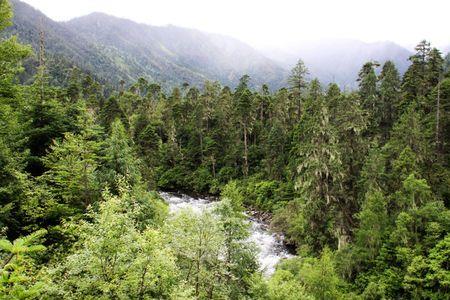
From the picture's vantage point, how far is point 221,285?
20.7m

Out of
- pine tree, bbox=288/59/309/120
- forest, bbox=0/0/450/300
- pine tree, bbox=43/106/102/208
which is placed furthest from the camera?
pine tree, bbox=288/59/309/120

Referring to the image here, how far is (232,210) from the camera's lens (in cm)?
2478

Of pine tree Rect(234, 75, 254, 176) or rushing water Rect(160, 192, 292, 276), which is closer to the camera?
rushing water Rect(160, 192, 292, 276)

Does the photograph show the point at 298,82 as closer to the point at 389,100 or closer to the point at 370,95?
the point at 370,95

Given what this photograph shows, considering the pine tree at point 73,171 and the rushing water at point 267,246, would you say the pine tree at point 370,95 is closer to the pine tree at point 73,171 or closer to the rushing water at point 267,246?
Answer: the rushing water at point 267,246

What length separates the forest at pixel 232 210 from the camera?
1363 centimetres

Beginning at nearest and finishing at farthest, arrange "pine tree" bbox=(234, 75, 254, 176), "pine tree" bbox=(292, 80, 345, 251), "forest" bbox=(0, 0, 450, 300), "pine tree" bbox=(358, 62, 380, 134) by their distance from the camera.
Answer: "forest" bbox=(0, 0, 450, 300)
"pine tree" bbox=(292, 80, 345, 251)
"pine tree" bbox=(358, 62, 380, 134)
"pine tree" bbox=(234, 75, 254, 176)

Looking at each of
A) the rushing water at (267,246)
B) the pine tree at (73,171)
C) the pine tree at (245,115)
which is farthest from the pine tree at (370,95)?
the pine tree at (73,171)

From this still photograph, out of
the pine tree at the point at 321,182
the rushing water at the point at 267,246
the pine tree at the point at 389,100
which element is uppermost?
the pine tree at the point at 389,100

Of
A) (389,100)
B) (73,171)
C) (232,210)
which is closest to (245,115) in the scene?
(389,100)

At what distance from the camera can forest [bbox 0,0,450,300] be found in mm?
13633

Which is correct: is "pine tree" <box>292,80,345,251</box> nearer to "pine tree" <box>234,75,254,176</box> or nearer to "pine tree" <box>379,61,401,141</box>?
"pine tree" <box>379,61,401,141</box>

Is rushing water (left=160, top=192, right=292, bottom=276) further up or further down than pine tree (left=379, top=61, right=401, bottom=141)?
further down

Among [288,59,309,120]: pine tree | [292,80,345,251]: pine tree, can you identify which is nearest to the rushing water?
[292,80,345,251]: pine tree
